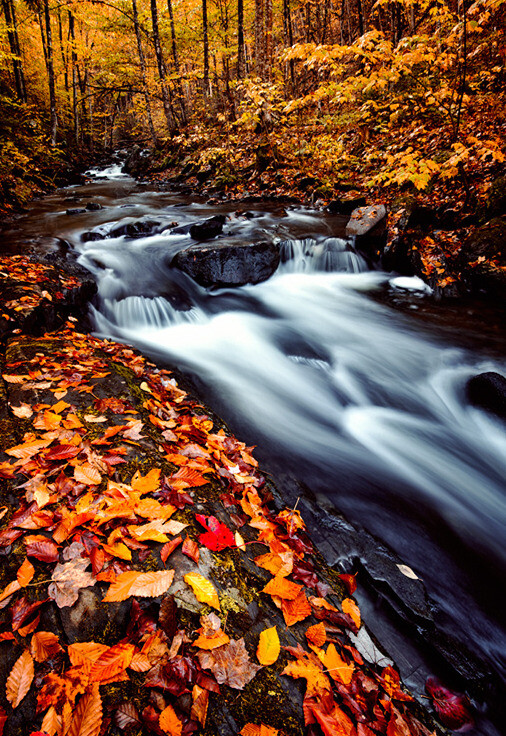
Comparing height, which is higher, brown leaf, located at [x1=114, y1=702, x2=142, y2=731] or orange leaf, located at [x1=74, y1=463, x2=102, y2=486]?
orange leaf, located at [x1=74, y1=463, x2=102, y2=486]

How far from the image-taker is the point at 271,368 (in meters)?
5.86

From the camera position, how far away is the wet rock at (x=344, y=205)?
406 inches

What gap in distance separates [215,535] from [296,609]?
1.85 ft

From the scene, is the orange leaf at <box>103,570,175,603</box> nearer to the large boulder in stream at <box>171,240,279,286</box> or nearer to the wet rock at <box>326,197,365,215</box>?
the large boulder in stream at <box>171,240,279,286</box>

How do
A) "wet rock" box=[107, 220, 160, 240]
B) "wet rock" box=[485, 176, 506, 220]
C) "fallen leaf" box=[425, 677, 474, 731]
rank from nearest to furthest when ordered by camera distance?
"fallen leaf" box=[425, 677, 474, 731] < "wet rock" box=[485, 176, 506, 220] < "wet rock" box=[107, 220, 160, 240]

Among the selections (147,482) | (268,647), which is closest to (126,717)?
(268,647)

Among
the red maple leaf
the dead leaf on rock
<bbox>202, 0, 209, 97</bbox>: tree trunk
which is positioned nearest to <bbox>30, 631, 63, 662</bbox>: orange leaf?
the dead leaf on rock

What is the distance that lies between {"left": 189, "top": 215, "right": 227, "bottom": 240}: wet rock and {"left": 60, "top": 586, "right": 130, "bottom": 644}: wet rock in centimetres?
846

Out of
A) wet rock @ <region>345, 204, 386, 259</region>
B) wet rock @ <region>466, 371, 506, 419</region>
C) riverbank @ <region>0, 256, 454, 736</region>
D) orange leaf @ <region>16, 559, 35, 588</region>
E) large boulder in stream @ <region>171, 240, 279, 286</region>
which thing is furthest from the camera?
wet rock @ <region>345, 204, 386, 259</region>

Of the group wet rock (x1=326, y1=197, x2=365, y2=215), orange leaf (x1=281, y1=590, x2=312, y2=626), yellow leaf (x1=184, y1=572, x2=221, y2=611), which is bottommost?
orange leaf (x1=281, y1=590, x2=312, y2=626)

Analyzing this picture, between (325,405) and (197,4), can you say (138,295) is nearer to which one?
(325,405)

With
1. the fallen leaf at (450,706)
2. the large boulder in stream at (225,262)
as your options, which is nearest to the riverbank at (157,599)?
the fallen leaf at (450,706)

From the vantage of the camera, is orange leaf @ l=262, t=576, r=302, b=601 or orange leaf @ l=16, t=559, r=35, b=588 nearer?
orange leaf @ l=16, t=559, r=35, b=588

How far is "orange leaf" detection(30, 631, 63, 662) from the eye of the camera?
49.9 inches
